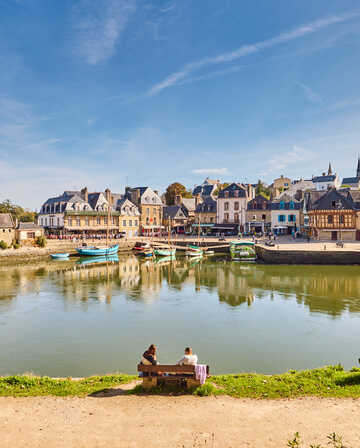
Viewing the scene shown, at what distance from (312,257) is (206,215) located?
31497 millimetres

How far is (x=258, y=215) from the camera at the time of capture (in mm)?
59250

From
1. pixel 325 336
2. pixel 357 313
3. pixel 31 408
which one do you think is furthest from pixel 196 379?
pixel 357 313

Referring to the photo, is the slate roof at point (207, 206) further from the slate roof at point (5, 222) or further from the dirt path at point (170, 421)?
the dirt path at point (170, 421)

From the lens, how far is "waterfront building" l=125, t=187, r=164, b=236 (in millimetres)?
64938

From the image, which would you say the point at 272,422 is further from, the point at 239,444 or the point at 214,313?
the point at 214,313

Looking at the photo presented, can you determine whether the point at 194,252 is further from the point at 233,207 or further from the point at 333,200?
the point at 333,200

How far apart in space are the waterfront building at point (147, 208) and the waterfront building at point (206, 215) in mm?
7597

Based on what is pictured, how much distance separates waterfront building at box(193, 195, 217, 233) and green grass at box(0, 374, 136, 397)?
54290mm

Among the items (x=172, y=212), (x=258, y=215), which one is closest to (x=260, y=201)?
(x=258, y=215)

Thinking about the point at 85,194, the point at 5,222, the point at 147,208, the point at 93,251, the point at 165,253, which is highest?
the point at 85,194

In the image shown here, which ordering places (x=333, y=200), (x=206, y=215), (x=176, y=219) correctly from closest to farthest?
(x=333, y=200), (x=206, y=215), (x=176, y=219)

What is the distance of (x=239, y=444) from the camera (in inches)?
231

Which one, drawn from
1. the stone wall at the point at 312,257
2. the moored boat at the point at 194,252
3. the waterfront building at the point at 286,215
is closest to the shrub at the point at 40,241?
the moored boat at the point at 194,252

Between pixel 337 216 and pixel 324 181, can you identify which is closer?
pixel 337 216
